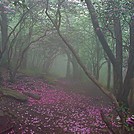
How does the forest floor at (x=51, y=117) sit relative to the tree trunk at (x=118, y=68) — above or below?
below

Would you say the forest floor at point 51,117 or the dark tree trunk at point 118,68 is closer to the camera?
the forest floor at point 51,117

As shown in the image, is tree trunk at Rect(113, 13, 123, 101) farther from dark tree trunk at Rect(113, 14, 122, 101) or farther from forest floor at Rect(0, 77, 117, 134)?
forest floor at Rect(0, 77, 117, 134)

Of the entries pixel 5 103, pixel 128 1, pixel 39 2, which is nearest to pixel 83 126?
pixel 5 103

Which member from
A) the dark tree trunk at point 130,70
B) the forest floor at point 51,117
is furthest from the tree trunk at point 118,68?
the forest floor at point 51,117

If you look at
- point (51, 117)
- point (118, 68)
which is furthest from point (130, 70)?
point (51, 117)

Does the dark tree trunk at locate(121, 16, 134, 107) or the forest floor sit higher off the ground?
the dark tree trunk at locate(121, 16, 134, 107)

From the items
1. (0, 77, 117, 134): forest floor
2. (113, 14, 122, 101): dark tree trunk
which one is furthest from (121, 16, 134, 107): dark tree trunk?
(0, 77, 117, 134): forest floor

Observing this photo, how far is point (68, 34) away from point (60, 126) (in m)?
17.6

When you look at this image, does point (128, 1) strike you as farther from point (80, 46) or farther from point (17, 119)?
point (80, 46)

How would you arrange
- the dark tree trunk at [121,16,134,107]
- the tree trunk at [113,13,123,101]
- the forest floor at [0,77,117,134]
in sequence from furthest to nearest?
1. the tree trunk at [113,13,123,101]
2. the dark tree trunk at [121,16,134,107]
3. the forest floor at [0,77,117,134]

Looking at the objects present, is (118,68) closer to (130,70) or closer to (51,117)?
(130,70)

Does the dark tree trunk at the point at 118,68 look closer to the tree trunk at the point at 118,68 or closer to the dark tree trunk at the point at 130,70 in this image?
the tree trunk at the point at 118,68

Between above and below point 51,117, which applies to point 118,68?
above

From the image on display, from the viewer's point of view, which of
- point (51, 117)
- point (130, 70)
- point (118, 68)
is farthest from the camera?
point (118, 68)
